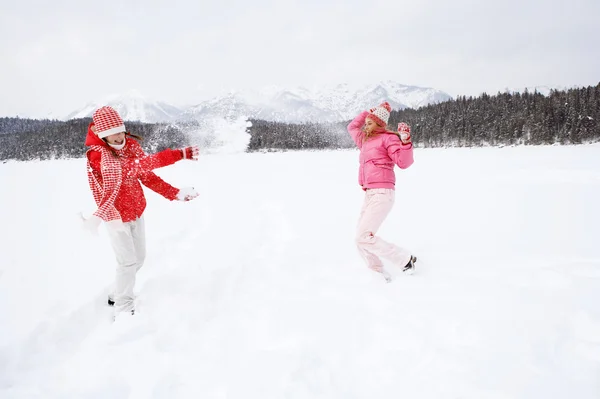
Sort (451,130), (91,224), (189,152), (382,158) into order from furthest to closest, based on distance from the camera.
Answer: (451,130) → (382,158) → (189,152) → (91,224)

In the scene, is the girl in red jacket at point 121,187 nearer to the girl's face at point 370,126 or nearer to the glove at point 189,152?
the glove at point 189,152

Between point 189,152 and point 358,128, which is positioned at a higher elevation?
point 358,128

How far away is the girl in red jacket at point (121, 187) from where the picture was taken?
3207 millimetres

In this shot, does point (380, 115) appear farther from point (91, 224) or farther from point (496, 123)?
point (496, 123)

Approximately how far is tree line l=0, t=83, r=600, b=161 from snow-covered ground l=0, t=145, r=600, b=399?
41237mm

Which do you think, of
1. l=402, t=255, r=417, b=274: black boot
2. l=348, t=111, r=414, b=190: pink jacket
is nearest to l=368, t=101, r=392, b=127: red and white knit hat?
l=348, t=111, r=414, b=190: pink jacket

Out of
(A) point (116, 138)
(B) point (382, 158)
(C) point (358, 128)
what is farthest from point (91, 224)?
(C) point (358, 128)

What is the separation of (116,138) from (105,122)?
0.65 ft

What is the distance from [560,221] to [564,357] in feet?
16.5

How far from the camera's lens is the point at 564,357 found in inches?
96.3

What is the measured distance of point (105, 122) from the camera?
3172 mm

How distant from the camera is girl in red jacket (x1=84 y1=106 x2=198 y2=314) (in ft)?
10.5

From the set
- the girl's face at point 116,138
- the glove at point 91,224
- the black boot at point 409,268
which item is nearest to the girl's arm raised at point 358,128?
the black boot at point 409,268

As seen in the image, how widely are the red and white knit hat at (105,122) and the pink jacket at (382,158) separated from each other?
2862 millimetres
